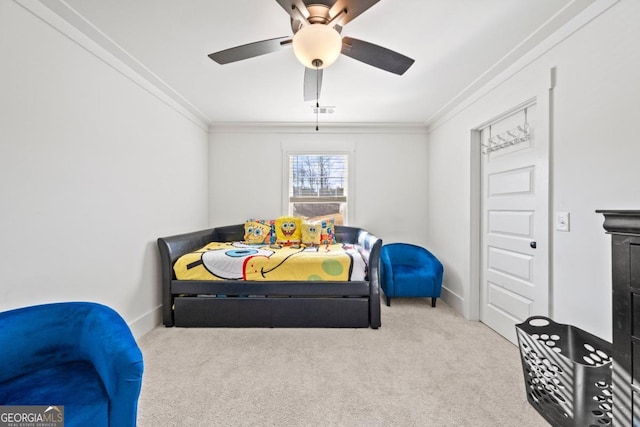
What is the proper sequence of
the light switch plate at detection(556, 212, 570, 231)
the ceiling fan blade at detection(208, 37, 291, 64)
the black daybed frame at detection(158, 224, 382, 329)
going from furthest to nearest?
1. the black daybed frame at detection(158, 224, 382, 329)
2. the light switch plate at detection(556, 212, 570, 231)
3. the ceiling fan blade at detection(208, 37, 291, 64)

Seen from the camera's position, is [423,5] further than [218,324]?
No

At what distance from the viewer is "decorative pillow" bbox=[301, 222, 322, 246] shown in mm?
3666

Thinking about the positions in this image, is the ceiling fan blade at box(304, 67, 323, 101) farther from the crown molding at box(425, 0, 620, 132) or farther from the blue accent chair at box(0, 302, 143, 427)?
the blue accent chair at box(0, 302, 143, 427)

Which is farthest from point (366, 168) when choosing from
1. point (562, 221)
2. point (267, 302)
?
point (562, 221)

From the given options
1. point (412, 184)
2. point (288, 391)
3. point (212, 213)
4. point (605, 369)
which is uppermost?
point (412, 184)

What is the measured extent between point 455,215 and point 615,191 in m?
1.75

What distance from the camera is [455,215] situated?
3.26 m

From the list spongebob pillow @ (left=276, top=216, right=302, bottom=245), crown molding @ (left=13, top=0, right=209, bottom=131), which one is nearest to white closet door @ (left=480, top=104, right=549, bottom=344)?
spongebob pillow @ (left=276, top=216, right=302, bottom=245)

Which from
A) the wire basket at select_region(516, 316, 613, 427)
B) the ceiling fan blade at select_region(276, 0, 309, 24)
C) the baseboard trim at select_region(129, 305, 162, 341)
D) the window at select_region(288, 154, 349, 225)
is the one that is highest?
the ceiling fan blade at select_region(276, 0, 309, 24)

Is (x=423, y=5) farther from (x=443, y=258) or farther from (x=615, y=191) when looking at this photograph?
(x=443, y=258)

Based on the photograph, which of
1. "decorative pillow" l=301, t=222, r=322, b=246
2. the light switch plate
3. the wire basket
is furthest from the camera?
"decorative pillow" l=301, t=222, r=322, b=246

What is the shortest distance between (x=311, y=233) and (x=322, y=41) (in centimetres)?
256

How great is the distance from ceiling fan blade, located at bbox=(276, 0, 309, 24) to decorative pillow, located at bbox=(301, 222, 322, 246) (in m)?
2.54

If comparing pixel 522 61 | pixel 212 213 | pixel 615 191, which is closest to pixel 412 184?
pixel 522 61
